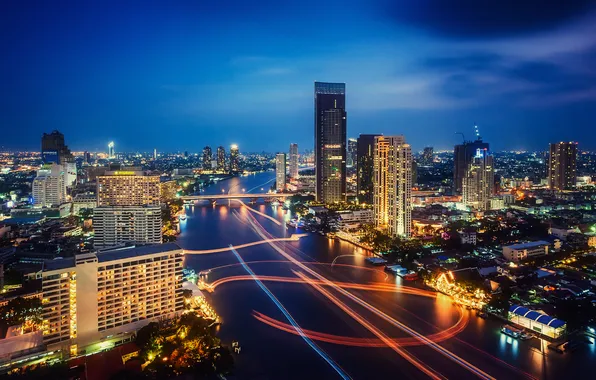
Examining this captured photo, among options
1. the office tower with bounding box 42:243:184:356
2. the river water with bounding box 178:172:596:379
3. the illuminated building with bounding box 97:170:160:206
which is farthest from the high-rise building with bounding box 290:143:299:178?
the office tower with bounding box 42:243:184:356

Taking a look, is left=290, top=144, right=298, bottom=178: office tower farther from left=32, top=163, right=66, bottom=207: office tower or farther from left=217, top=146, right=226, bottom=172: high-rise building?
left=32, top=163, right=66, bottom=207: office tower

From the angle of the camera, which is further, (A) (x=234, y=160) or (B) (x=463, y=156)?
(A) (x=234, y=160)

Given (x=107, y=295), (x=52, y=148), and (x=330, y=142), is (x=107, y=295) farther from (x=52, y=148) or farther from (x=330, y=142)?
(x=52, y=148)

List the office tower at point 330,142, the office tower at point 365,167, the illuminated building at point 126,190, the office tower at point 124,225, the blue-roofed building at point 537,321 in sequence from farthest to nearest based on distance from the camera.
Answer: the office tower at point 330,142, the office tower at point 365,167, the illuminated building at point 126,190, the office tower at point 124,225, the blue-roofed building at point 537,321

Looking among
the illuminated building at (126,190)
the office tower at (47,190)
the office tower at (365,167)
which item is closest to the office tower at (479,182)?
the office tower at (365,167)

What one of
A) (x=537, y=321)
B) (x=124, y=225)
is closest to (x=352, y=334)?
(x=537, y=321)

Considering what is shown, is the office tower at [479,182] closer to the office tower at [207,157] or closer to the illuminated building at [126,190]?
the illuminated building at [126,190]
